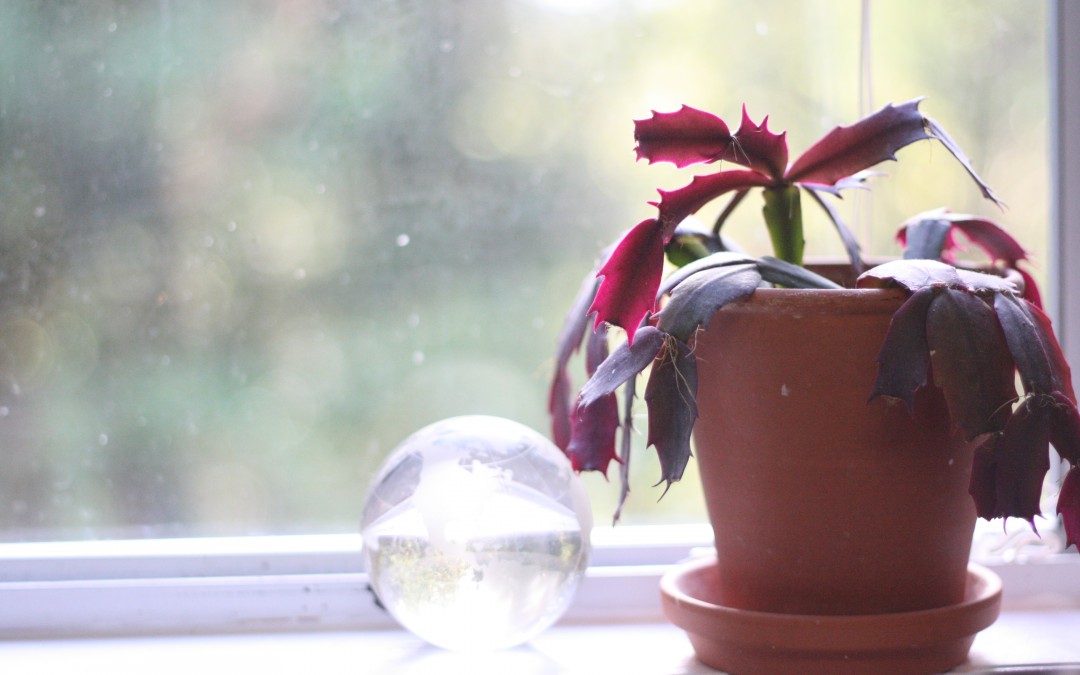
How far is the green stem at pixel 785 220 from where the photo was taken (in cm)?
74

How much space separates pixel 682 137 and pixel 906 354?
0.72 ft

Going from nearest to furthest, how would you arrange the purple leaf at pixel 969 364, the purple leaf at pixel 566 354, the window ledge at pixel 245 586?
1. the purple leaf at pixel 969 364
2. the purple leaf at pixel 566 354
3. the window ledge at pixel 245 586

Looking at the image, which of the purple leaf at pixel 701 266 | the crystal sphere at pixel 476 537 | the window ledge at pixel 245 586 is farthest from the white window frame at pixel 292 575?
the purple leaf at pixel 701 266

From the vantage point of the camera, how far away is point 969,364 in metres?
0.60

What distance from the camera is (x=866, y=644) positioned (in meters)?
0.68

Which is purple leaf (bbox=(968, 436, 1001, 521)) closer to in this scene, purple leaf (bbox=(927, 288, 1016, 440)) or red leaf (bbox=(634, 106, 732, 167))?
purple leaf (bbox=(927, 288, 1016, 440))

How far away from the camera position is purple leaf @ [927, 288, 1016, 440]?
1.96ft

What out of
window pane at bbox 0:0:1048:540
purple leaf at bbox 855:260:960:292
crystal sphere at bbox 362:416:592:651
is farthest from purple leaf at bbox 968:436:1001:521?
window pane at bbox 0:0:1048:540

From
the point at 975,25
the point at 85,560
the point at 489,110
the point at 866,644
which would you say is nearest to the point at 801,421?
the point at 866,644

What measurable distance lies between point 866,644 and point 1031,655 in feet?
0.78

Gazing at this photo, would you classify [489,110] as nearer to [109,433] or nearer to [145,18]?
[145,18]

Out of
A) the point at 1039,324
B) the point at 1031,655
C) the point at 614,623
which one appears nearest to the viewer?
the point at 1039,324

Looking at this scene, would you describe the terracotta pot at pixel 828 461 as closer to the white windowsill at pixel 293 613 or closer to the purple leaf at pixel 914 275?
the purple leaf at pixel 914 275

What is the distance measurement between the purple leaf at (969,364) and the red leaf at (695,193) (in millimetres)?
177
